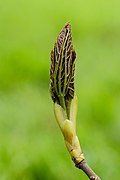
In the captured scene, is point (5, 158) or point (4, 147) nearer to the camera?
point (5, 158)

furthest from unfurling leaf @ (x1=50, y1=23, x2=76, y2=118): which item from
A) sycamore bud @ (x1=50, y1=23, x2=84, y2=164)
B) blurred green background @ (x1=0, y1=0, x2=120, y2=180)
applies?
blurred green background @ (x1=0, y1=0, x2=120, y2=180)

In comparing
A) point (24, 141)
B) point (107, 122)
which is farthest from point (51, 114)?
point (24, 141)

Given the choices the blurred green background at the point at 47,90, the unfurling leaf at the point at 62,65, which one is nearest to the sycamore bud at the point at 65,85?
the unfurling leaf at the point at 62,65

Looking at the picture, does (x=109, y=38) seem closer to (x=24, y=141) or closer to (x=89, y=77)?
(x=89, y=77)

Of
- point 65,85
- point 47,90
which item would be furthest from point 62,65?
point 47,90

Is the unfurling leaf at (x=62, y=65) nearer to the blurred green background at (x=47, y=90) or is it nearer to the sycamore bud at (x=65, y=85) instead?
the sycamore bud at (x=65, y=85)

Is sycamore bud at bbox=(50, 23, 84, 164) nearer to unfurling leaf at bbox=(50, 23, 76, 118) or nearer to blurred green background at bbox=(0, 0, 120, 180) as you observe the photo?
unfurling leaf at bbox=(50, 23, 76, 118)

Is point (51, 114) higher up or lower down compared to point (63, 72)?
lower down

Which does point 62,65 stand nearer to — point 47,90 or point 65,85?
point 65,85
